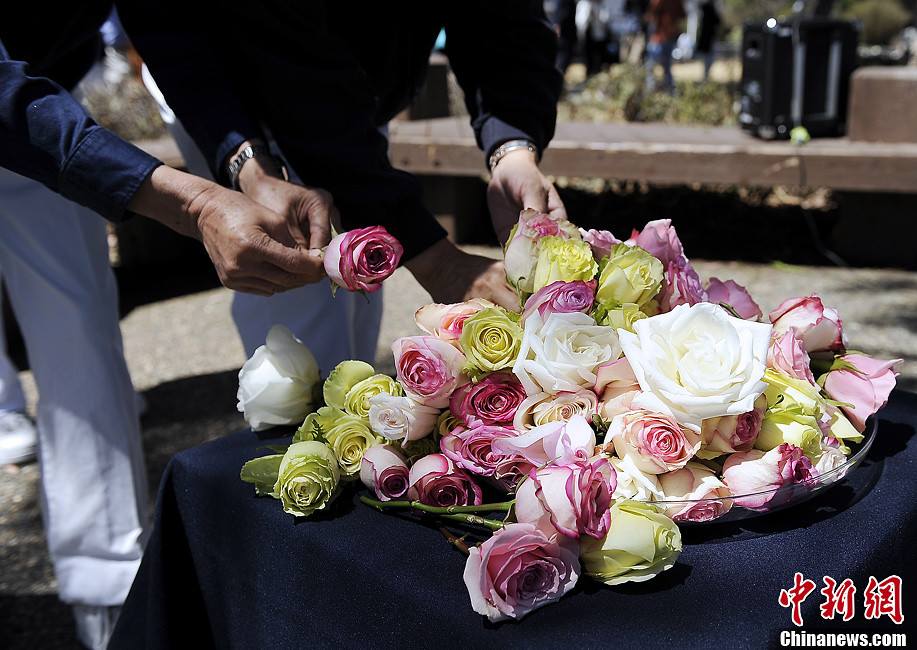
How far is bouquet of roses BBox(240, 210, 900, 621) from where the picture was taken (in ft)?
2.78

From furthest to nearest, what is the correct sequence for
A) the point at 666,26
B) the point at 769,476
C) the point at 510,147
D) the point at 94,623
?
the point at 666,26
the point at 94,623
the point at 510,147
the point at 769,476

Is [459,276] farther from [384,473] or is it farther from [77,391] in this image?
[77,391]

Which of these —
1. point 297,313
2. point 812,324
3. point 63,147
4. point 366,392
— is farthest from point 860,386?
point 63,147

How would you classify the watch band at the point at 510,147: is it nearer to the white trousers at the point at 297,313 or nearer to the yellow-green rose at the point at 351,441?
the white trousers at the point at 297,313

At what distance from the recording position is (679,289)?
1114 mm

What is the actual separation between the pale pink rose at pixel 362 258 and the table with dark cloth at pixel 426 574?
0.31 m

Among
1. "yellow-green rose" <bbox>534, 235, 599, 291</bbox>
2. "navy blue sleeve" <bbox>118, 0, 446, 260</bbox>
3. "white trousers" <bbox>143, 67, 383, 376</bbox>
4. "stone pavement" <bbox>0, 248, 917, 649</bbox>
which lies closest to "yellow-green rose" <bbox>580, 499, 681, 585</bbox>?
"yellow-green rose" <bbox>534, 235, 599, 291</bbox>

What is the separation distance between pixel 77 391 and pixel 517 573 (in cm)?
130

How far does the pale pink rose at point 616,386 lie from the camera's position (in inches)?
37.9

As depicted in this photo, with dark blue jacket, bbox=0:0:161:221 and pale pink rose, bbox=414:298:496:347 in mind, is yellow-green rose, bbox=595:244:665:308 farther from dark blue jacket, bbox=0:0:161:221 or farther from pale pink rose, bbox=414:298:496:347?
dark blue jacket, bbox=0:0:161:221

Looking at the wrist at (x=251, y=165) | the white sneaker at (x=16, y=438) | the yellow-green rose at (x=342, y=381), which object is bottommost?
the white sneaker at (x=16, y=438)

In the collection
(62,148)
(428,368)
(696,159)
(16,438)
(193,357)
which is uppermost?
(62,148)

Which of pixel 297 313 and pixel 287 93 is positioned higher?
pixel 287 93

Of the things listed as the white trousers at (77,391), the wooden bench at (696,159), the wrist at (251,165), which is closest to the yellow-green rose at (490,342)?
the wrist at (251,165)
